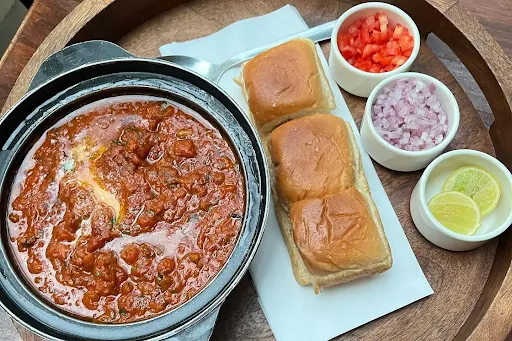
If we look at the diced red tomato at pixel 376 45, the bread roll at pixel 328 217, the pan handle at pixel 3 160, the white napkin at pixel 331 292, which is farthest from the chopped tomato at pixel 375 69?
the pan handle at pixel 3 160

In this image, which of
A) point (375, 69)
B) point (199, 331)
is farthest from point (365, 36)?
point (199, 331)

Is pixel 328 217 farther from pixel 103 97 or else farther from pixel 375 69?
pixel 103 97

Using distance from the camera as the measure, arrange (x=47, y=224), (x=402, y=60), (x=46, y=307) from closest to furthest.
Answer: (x=46, y=307)
(x=47, y=224)
(x=402, y=60)

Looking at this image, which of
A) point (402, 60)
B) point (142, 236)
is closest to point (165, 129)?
point (142, 236)

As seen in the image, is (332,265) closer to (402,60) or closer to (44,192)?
(402,60)

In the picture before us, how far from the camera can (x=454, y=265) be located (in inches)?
111

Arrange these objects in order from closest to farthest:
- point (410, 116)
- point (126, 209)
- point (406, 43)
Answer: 1. point (126, 209)
2. point (410, 116)
3. point (406, 43)

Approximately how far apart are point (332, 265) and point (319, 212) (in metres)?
0.25

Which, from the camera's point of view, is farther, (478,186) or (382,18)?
(382,18)

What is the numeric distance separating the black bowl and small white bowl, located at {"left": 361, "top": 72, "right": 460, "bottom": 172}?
2.15 feet

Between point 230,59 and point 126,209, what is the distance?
107 cm

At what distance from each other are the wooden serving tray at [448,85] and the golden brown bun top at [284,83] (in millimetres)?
345

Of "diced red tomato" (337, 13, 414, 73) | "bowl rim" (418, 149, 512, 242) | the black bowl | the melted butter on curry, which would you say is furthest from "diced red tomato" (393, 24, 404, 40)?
the melted butter on curry

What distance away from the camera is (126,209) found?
8.49 ft
